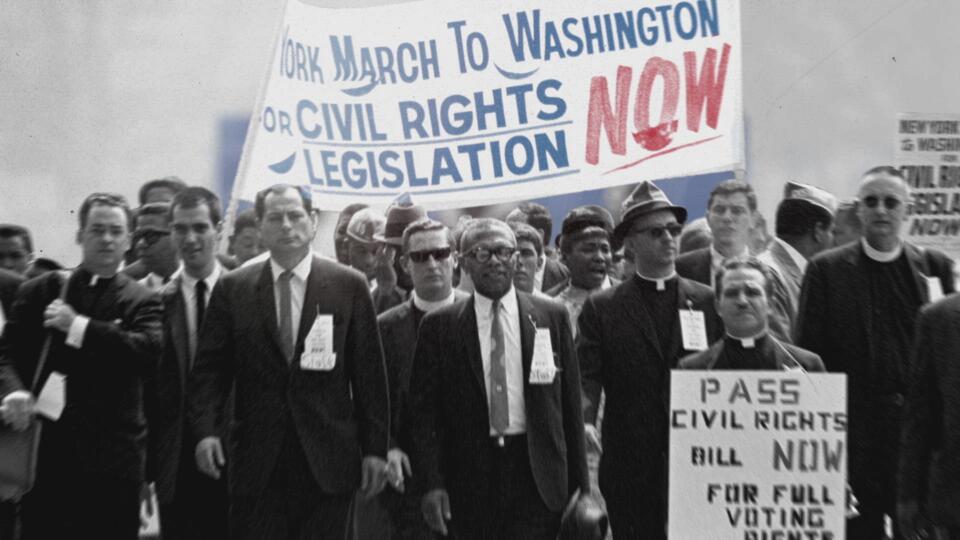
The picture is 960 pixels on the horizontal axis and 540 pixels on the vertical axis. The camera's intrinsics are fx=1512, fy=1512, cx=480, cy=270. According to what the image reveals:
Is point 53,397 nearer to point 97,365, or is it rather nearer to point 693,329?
point 97,365

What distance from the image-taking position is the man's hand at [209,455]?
7.09 meters

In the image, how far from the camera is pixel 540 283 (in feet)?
33.2

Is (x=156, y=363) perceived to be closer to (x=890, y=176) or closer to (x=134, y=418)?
(x=134, y=418)

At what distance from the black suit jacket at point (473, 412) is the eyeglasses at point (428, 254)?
0.65 meters

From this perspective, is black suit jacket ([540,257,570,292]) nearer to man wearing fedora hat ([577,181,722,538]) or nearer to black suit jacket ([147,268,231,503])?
man wearing fedora hat ([577,181,722,538])

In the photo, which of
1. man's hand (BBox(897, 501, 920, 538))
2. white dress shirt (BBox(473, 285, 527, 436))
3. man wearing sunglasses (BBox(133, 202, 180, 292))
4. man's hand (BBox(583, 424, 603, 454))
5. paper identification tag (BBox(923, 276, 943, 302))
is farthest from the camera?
man wearing sunglasses (BBox(133, 202, 180, 292))

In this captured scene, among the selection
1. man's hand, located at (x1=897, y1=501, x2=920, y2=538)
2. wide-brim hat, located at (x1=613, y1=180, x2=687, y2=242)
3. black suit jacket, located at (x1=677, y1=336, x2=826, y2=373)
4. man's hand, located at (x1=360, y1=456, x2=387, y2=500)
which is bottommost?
man's hand, located at (x1=897, y1=501, x2=920, y2=538)

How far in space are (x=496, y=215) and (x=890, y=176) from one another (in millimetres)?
3211

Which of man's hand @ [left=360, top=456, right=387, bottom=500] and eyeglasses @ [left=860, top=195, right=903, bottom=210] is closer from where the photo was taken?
man's hand @ [left=360, top=456, right=387, bottom=500]

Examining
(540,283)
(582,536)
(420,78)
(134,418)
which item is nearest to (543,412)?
(582,536)

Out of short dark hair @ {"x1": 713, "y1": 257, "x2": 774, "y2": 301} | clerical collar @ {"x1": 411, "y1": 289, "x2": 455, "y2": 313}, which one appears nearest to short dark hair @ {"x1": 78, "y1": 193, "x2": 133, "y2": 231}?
clerical collar @ {"x1": 411, "y1": 289, "x2": 455, "y2": 313}

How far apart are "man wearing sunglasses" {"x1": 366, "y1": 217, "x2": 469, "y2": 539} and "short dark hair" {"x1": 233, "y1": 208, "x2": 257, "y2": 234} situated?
1.57m

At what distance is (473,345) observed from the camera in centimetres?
719

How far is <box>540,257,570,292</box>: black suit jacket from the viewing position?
34.1ft
